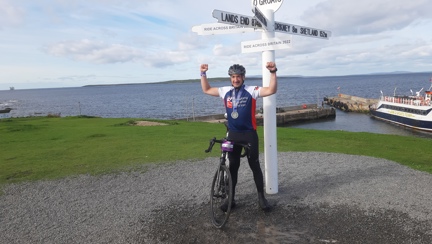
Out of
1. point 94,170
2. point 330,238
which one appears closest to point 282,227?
point 330,238

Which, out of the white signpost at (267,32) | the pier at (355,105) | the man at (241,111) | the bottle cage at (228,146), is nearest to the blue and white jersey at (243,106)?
the man at (241,111)

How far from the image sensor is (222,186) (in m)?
5.15

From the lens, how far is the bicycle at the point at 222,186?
4816 millimetres

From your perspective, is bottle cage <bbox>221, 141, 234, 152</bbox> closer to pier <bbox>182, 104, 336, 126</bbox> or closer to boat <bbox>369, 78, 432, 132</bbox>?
pier <bbox>182, 104, 336, 126</bbox>

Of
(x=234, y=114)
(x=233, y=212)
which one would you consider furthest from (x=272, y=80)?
(x=233, y=212)

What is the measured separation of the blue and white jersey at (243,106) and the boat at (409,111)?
35219mm

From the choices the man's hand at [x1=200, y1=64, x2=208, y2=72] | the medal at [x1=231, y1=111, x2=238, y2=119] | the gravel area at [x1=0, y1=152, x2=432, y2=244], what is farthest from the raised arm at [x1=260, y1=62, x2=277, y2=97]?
the gravel area at [x1=0, y1=152, x2=432, y2=244]

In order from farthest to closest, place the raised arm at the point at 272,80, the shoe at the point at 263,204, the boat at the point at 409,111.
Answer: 1. the boat at the point at 409,111
2. the shoe at the point at 263,204
3. the raised arm at the point at 272,80

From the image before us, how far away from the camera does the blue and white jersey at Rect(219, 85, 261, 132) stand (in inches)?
195

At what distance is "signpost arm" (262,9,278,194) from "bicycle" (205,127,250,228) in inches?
33.3

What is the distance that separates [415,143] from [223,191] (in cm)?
973

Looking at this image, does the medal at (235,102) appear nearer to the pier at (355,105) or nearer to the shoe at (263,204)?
the shoe at (263,204)

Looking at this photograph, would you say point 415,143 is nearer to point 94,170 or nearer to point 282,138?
point 282,138

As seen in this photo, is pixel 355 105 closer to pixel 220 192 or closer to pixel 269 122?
pixel 269 122
